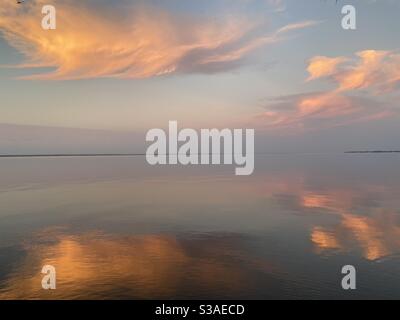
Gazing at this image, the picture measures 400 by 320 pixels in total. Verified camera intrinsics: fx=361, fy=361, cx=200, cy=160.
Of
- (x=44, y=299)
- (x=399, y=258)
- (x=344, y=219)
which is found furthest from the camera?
(x=344, y=219)

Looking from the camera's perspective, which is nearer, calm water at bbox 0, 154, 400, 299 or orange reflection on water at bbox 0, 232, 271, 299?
orange reflection on water at bbox 0, 232, 271, 299

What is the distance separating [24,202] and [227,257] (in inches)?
1412

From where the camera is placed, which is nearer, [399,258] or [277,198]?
[399,258]

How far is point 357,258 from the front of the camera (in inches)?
956

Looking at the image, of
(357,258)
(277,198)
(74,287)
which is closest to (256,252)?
(357,258)

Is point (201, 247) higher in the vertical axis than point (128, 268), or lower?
higher

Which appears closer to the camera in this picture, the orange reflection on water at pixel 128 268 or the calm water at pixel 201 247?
the orange reflection on water at pixel 128 268

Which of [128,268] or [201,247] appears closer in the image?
[128,268]

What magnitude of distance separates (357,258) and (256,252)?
265 inches

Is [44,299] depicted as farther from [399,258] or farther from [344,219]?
[344,219]
